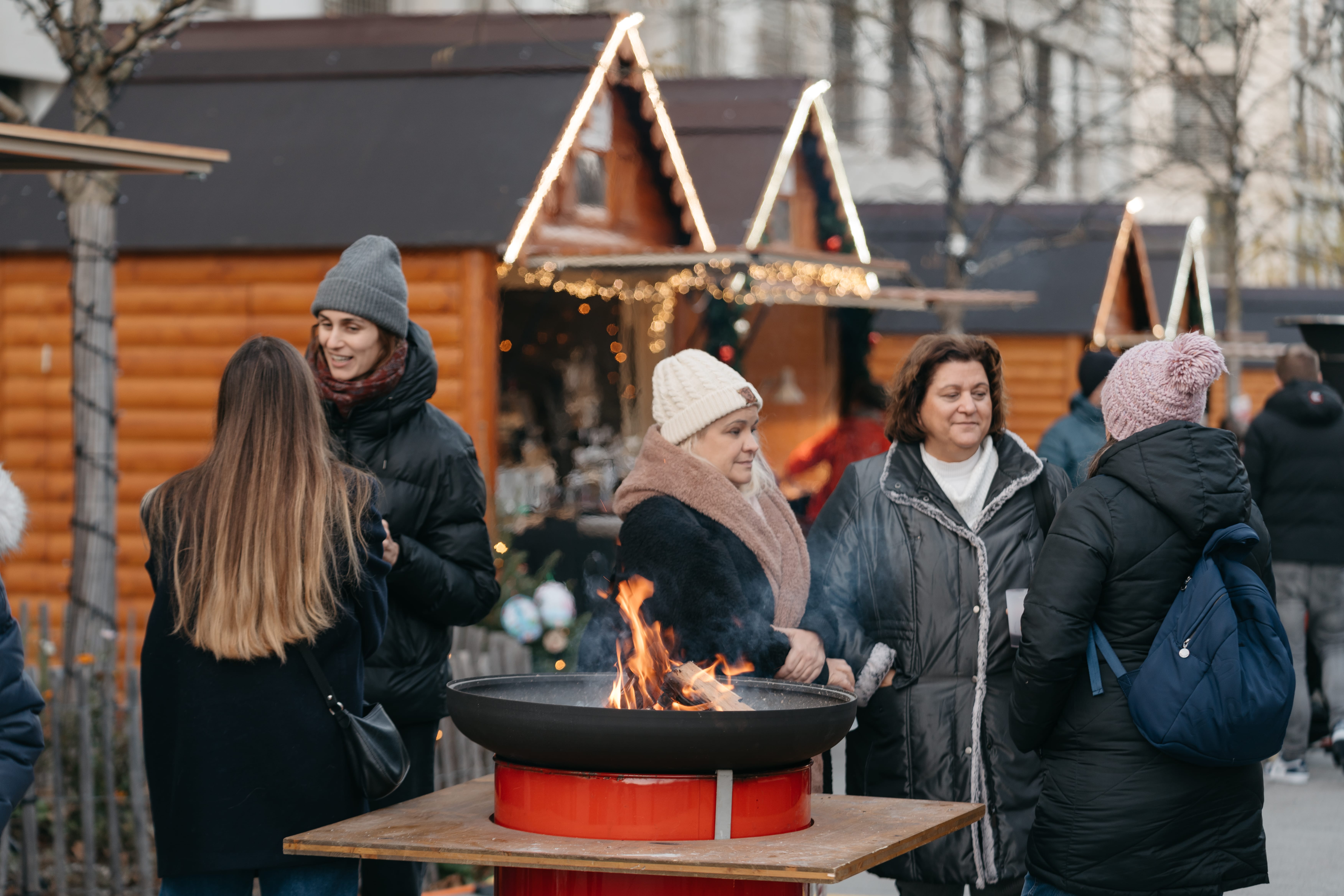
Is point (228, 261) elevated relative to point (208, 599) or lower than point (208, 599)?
elevated

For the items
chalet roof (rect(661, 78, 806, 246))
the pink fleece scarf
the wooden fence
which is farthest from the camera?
chalet roof (rect(661, 78, 806, 246))

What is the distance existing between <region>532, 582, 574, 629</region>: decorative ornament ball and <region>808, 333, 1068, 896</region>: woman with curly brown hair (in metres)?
4.05

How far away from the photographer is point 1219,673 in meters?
3.44

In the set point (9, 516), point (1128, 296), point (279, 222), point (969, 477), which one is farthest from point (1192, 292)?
point (9, 516)

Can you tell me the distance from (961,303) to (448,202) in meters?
5.25

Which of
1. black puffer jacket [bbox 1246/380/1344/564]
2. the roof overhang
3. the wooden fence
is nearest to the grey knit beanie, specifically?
the roof overhang

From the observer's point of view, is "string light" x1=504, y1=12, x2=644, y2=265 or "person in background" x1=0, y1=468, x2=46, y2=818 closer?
"person in background" x1=0, y1=468, x2=46, y2=818

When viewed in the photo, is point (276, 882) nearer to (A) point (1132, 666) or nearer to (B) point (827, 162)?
(A) point (1132, 666)

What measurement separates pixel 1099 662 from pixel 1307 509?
5.55 metres

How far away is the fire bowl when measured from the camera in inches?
123

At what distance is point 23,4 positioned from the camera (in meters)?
6.64

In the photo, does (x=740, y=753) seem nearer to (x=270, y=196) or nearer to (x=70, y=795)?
(x=70, y=795)

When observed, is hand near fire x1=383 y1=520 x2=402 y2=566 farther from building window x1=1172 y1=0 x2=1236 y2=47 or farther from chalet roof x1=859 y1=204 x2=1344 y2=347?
chalet roof x1=859 y1=204 x2=1344 y2=347

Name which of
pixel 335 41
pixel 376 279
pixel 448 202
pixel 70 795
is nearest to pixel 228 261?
pixel 448 202
